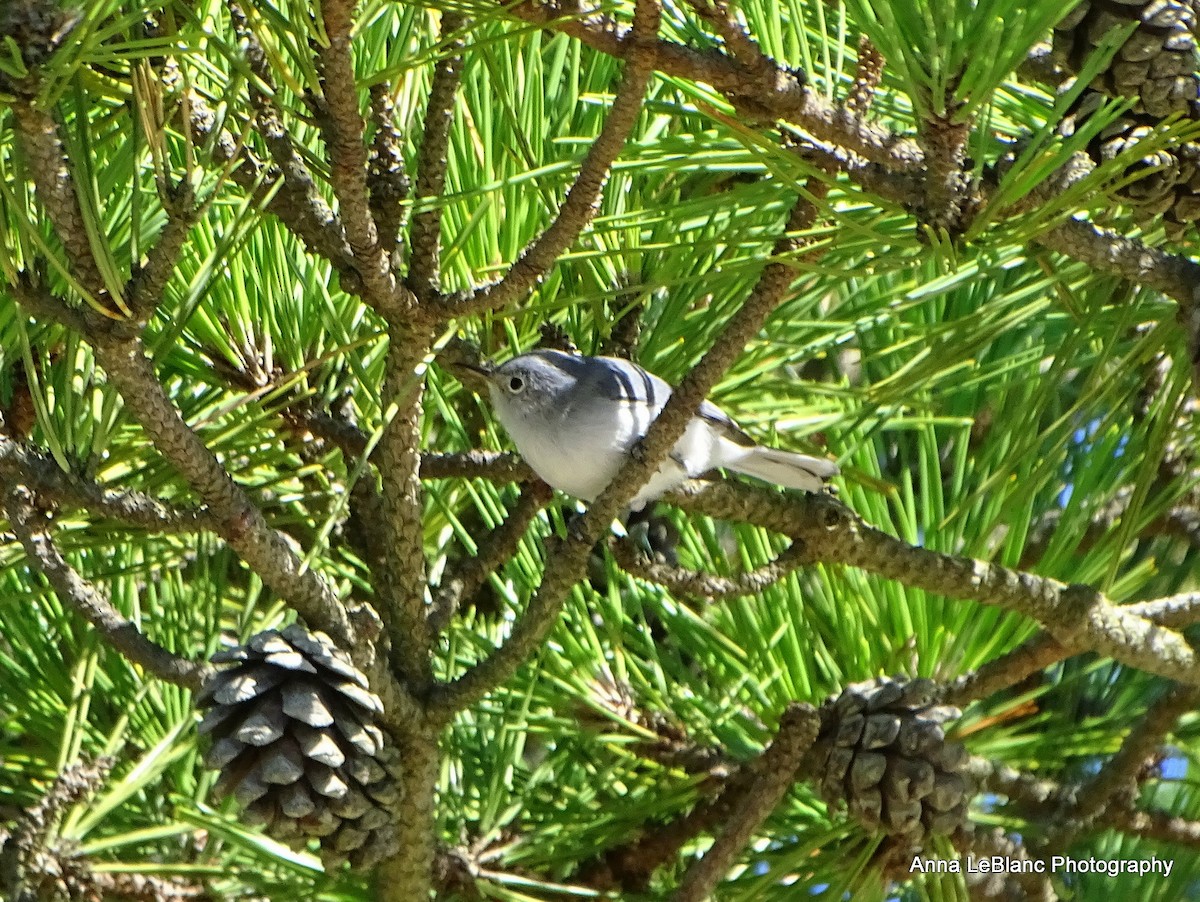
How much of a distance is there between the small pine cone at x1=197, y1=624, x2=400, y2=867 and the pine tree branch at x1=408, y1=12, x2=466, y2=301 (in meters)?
0.25

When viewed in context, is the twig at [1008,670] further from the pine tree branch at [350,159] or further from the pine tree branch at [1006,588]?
the pine tree branch at [350,159]

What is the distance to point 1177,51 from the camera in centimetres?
74

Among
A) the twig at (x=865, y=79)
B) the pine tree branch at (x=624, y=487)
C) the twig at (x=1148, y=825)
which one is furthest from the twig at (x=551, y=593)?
the twig at (x=1148, y=825)

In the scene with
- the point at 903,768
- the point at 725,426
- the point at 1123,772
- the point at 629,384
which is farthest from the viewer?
the point at 725,426

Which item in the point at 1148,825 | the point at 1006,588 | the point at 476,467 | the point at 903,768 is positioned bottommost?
the point at 1148,825

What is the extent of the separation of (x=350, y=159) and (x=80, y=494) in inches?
12.7

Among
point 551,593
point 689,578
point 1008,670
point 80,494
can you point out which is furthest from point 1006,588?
point 80,494

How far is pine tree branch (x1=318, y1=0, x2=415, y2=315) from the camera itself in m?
0.68

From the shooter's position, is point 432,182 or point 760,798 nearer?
point 432,182

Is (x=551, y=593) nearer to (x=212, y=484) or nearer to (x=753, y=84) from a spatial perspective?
(x=212, y=484)

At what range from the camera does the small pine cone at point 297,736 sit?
88 centimetres

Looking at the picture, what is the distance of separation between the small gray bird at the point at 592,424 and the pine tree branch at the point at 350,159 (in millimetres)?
423

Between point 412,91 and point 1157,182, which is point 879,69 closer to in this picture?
point 1157,182

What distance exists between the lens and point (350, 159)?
728 mm
